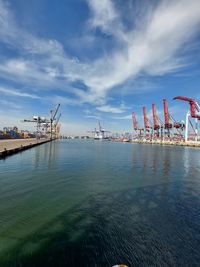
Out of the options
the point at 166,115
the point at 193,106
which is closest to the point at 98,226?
the point at 193,106

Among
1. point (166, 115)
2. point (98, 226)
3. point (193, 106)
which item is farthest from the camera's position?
point (166, 115)

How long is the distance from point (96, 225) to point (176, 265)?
289 centimetres

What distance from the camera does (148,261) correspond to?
4543 millimetres

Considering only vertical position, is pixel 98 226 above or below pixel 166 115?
below

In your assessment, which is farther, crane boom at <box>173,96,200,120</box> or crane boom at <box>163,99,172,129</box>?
crane boom at <box>163,99,172,129</box>

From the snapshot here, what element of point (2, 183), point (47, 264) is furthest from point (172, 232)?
point (2, 183)

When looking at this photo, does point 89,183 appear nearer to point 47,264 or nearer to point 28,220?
point 28,220

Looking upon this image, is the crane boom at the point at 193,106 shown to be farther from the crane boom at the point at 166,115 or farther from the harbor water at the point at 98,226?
the harbor water at the point at 98,226

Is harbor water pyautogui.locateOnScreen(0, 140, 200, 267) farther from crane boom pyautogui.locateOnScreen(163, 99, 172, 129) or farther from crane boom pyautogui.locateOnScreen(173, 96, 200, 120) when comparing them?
crane boom pyautogui.locateOnScreen(163, 99, 172, 129)

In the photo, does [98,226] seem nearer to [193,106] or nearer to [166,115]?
[193,106]

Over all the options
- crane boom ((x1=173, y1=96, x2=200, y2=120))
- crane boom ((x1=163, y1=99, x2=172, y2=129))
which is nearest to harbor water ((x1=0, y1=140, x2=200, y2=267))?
crane boom ((x1=173, y1=96, x2=200, y2=120))

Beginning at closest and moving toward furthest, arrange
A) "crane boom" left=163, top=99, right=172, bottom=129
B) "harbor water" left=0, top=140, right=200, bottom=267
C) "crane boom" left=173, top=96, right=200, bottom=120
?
"harbor water" left=0, top=140, right=200, bottom=267, "crane boom" left=173, top=96, right=200, bottom=120, "crane boom" left=163, top=99, right=172, bottom=129

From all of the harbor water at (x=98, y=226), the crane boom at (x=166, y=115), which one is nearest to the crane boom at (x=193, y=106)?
the crane boom at (x=166, y=115)

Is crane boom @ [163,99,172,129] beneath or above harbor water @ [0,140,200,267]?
above
